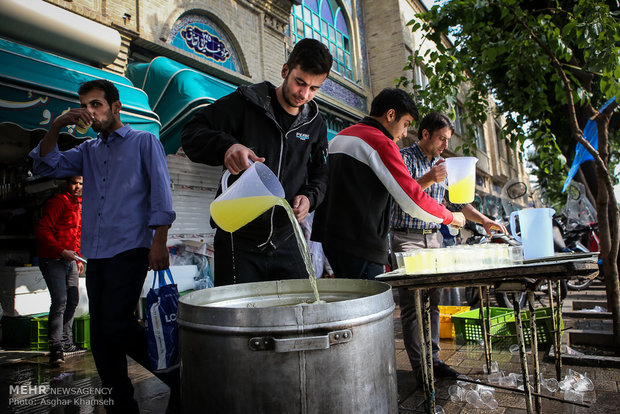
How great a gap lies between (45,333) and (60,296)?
0.88 metres

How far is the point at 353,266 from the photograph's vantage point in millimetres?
2771

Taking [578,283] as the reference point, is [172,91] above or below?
above

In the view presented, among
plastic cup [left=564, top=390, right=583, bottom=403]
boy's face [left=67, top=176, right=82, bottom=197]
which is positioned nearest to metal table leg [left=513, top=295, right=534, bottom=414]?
plastic cup [left=564, top=390, right=583, bottom=403]

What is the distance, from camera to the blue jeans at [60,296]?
4.24 metres

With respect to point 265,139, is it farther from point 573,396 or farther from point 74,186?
point 74,186

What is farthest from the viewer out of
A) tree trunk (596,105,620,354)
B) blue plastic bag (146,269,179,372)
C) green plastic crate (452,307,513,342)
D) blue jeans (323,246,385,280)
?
green plastic crate (452,307,513,342)

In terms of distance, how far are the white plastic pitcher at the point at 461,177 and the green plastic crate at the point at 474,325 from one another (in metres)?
1.82

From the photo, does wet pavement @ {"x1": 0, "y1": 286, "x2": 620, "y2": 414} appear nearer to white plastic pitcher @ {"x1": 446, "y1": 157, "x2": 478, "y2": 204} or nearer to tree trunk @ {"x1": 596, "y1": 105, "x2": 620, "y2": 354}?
tree trunk @ {"x1": 596, "y1": 105, "x2": 620, "y2": 354}

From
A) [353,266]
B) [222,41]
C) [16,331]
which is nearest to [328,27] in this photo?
[222,41]

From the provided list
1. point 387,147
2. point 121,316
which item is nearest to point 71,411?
point 121,316

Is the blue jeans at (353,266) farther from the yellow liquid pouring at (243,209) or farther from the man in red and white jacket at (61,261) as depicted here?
the man in red and white jacket at (61,261)

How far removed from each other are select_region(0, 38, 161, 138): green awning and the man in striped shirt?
304 centimetres

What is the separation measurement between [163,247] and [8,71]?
8.58 feet

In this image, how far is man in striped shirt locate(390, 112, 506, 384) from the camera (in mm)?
3182
